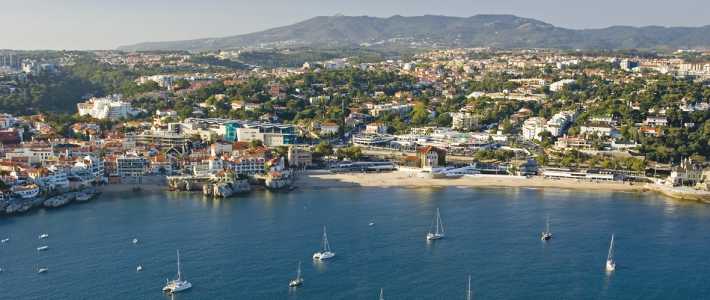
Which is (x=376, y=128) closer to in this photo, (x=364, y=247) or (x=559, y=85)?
(x=559, y=85)

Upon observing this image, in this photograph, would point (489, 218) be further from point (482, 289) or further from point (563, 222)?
point (482, 289)

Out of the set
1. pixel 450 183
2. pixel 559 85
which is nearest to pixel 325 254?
pixel 450 183

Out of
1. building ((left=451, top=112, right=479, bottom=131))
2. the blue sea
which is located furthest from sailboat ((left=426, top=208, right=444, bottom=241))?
building ((left=451, top=112, right=479, bottom=131))

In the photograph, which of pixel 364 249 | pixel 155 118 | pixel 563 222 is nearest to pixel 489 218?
pixel 563 222

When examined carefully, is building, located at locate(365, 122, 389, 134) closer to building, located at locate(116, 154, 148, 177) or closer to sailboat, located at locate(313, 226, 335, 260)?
building, located at locate(116, 154, 148, 177)

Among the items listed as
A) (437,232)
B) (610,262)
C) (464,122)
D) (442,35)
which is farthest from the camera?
(442,35)

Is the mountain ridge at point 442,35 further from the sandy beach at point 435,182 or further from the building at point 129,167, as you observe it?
the building at point 129,167

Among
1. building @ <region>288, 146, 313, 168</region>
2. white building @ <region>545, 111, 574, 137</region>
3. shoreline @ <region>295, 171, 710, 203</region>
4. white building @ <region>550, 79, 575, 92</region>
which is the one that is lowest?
shoreline @ <region>295, 171, 710, 203</region>
